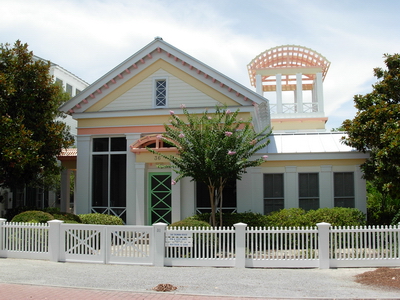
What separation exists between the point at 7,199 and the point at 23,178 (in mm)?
7311

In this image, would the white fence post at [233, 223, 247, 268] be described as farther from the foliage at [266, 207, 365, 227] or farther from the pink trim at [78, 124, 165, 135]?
the pink trim at [78, 124, 165, 135]

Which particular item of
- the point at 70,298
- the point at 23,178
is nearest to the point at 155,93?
the point at 23,178

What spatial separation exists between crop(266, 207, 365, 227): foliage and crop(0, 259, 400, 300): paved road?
11.7ft

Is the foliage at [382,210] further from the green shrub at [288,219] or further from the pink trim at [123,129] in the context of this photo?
the pink trim at [123,129]

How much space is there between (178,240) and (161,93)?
7715mm

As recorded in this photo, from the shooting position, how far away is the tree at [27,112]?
15914 mm

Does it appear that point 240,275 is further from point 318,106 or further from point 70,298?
point 318,106

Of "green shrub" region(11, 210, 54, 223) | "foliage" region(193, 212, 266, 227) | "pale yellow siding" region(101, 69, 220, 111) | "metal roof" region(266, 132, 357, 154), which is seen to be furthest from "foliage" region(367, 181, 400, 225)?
"green shrub" region(11, 210, 54, 223)

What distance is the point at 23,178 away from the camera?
1752 cm

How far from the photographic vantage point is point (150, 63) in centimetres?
1753

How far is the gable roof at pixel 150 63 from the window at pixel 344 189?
3956mm

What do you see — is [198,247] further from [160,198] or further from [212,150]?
[160,198]

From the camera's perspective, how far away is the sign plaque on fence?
11406 millimetres

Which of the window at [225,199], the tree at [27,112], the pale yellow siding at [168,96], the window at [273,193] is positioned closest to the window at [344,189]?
the window at [273,193]
